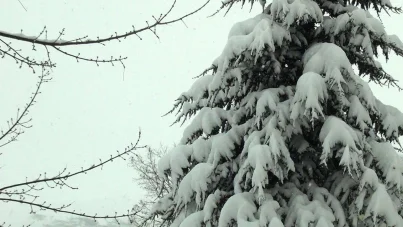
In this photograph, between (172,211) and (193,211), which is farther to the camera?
(172,211)

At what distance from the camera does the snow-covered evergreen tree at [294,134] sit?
407cm

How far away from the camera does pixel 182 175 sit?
4934 millimetres

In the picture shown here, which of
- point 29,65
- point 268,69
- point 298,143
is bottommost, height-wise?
point 298,143

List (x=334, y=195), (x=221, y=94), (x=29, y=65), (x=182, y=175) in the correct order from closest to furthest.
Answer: (x=29, y=65) → (x=334, y=195) → (x=182, y=175) → (x=221, y=94)

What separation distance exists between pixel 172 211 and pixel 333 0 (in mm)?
3964

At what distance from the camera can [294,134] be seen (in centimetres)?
477

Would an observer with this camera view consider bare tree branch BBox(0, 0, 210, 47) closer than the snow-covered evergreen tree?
Yes

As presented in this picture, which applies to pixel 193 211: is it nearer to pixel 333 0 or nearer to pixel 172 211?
pixel 172 211

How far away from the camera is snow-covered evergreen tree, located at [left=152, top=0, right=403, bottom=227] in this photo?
13.3 feet

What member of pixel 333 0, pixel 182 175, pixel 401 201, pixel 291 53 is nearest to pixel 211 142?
pixel 182 175

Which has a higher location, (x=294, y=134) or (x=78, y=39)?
(x=78, y=39)

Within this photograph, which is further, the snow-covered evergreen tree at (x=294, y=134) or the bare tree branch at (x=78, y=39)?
the snow-covered evergreen tree at (x=294, y=134)

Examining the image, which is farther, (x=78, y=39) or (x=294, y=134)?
(x=294, y=134)

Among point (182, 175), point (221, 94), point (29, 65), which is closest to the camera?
point (29, 65)
